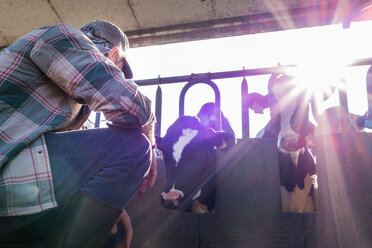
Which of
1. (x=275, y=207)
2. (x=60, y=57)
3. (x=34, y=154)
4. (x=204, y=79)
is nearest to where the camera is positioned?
(x=34, y=154)

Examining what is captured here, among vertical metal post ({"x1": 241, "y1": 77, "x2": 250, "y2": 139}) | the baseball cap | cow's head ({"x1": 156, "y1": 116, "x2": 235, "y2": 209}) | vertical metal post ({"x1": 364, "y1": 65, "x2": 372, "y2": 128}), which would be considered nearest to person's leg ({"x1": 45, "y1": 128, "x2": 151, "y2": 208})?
the baseball cap

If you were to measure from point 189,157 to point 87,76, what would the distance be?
6.73 ft

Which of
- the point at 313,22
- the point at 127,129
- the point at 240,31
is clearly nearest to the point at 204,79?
the point at 240,31

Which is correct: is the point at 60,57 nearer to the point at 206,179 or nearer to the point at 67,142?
the point at 67,142

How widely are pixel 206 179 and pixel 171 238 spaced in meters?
0.59

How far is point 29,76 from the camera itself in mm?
1368

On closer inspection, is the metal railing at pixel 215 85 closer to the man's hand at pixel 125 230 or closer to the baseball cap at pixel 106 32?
the man's hand at pixel 125 230

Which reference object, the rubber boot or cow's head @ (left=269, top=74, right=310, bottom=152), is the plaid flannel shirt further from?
cow's head @ (left=269, top=74, right=310, bottom=152)

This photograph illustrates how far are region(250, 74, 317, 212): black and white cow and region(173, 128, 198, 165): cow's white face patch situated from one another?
3.23ft

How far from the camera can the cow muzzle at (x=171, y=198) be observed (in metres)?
2.81

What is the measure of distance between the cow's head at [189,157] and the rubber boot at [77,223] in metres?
1.65

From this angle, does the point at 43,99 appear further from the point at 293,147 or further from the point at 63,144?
the point at 293,147

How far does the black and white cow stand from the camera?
3.73 meters

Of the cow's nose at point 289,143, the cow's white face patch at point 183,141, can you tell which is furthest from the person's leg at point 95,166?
the cow's nose at point 289,143
